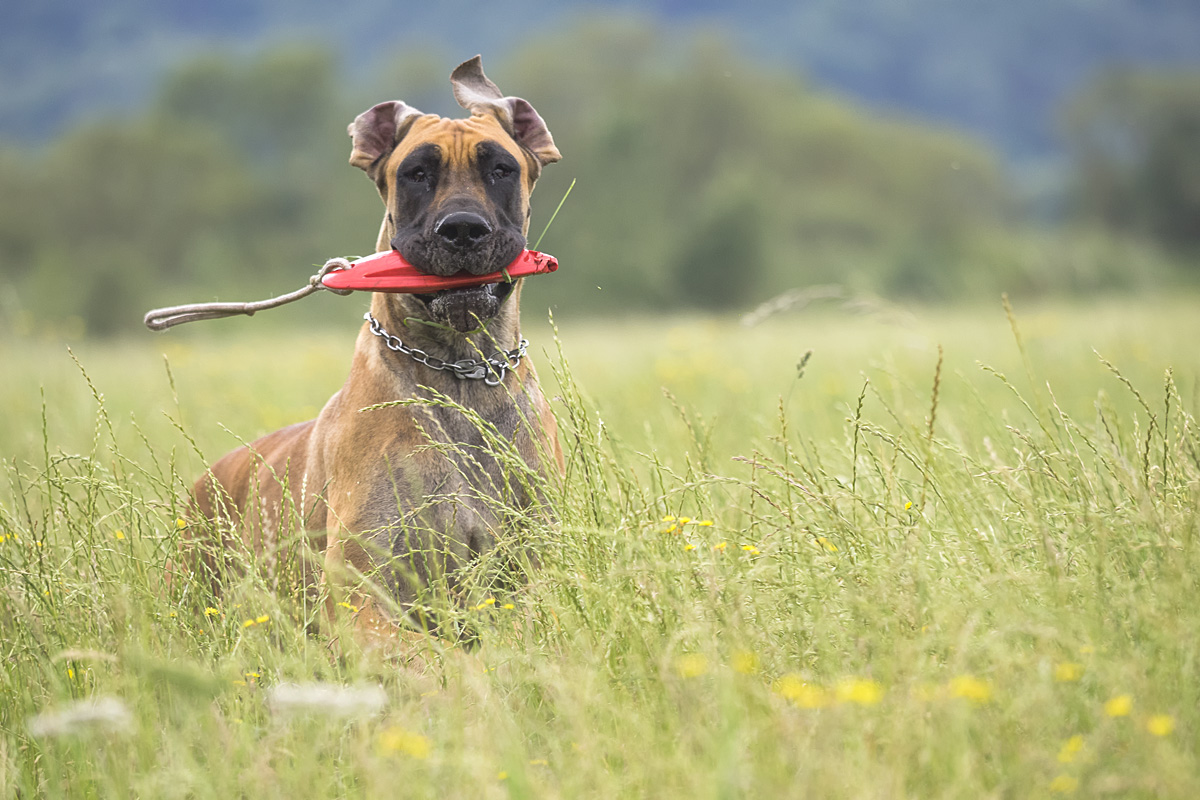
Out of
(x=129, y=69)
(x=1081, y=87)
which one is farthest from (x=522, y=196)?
(x=129, y=69)

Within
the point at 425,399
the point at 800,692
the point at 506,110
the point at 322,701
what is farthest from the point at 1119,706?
the point at 506,110

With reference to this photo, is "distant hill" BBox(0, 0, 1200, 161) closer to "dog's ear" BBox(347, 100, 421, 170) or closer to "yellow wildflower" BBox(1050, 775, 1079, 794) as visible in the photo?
"dog's ear" BBox(347, 100, 421, 170)

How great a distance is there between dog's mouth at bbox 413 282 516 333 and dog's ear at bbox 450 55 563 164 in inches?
33.3

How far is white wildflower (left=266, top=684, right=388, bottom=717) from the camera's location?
1.74 m

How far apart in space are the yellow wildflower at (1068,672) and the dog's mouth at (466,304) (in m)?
1.85

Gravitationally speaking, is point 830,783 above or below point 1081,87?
below

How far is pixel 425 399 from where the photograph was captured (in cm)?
294

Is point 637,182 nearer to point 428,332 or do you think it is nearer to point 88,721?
point 428,332

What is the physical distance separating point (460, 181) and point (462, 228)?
38 cm

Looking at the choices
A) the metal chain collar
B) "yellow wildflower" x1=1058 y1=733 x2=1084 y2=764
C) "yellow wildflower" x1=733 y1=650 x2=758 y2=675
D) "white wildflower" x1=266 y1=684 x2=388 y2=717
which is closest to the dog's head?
the metal chain collar

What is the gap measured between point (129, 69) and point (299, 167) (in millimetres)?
66008

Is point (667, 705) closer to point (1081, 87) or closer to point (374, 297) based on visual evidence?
point (374, 297)

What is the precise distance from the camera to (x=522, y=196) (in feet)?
11.3

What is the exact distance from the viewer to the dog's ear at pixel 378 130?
11.6ft
